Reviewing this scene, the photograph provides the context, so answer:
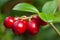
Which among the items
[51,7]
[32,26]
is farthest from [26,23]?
[51,7]

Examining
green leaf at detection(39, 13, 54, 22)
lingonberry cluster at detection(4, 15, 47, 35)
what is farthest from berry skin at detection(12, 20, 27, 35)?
green leaf at detection(39, 13, 54, 22)

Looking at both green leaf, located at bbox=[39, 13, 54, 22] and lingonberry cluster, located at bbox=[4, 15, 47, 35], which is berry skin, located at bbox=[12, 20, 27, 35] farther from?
green leaf, located at bbox=[39, 13, 54, 22]

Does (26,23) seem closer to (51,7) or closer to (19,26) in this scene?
(19,26)

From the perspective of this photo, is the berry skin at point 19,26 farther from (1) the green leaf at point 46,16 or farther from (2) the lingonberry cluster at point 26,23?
(1) the green leaf at point 46,16

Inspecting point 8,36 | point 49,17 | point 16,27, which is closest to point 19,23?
point 16,27

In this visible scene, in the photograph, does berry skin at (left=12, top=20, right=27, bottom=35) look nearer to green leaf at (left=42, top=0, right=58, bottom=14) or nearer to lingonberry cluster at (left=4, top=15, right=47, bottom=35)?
lingonberry cluster at (left=4, top=15, right=47, bottom=35)

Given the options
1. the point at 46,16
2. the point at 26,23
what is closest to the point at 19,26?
the point at 26,23

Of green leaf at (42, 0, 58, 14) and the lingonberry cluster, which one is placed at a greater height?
green leaf at (42, 0, 58, 14)

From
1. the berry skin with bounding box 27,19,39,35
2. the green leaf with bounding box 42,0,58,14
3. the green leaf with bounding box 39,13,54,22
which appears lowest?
the berry skin with bounding box 27,19,39,35

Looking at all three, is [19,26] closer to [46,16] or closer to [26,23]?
[26,23]

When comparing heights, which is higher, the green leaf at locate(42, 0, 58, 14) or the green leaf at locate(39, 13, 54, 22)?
the green leaf at locate(42, 0, 58, 14)

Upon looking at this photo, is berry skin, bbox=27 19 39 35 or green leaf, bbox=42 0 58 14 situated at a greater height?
green leaf, bbox=42 0 58 14
